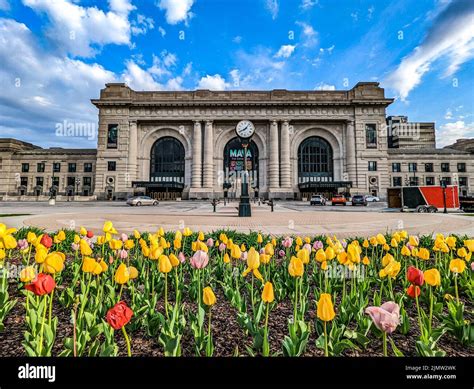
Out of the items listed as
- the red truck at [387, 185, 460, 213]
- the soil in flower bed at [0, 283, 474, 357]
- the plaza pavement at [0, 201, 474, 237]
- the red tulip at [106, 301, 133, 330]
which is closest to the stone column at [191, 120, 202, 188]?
the plaza pavement at [0, 201, 474, 237]

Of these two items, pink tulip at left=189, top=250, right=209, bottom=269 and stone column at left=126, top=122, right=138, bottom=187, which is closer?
pink tulip at left=189, top=250, right=209, bottom=269

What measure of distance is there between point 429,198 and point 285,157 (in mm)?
31219

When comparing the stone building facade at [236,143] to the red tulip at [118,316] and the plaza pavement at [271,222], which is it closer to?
the plaza pavement at [271,222]

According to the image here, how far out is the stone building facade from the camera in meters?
50.1

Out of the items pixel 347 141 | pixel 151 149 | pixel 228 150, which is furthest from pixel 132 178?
pixel 347 141

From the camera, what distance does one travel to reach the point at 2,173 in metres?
61.3

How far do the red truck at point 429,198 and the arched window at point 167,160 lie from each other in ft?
140

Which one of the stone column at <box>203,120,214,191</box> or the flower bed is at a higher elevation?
the stone column at <box>203,120,214,191</box>

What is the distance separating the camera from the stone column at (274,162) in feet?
165

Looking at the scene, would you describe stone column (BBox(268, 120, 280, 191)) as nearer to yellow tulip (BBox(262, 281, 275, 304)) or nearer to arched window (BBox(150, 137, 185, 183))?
arched window (BBox(150, 137, 185, 183))

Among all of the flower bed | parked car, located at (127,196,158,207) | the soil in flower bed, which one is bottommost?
the soil in flower bed

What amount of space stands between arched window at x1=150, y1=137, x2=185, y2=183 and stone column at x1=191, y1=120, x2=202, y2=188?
14.5 ft

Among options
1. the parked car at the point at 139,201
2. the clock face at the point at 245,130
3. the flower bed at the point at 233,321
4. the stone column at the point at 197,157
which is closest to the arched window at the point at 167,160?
the stone column at the point at 197,157
